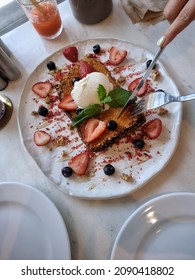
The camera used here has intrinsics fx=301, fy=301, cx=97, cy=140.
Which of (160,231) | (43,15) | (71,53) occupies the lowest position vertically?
(160,231)

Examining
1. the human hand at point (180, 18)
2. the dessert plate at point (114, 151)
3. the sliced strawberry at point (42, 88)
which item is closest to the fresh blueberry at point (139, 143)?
the dessert plate at point (114, 151)

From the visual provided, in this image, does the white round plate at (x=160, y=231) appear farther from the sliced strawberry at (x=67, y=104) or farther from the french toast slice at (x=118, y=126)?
the sliced strawberry at (x=67, y=104)

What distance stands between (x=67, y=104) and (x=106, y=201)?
46 cm

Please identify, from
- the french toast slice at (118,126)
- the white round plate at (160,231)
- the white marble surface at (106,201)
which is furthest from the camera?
the french toast slice at (118,126)

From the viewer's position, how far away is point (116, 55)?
140 centimetres

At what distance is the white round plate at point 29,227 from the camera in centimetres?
103

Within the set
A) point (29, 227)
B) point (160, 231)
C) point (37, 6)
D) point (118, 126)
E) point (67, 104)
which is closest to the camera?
point (160, 231)

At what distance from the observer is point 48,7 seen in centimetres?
148

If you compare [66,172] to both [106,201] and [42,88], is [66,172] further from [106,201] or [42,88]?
[42,88]

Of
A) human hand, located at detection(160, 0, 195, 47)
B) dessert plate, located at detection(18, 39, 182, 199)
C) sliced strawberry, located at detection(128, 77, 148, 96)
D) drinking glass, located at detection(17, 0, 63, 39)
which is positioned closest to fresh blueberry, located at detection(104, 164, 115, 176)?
dessert plate, located at detection(18, 39, 182, 199)

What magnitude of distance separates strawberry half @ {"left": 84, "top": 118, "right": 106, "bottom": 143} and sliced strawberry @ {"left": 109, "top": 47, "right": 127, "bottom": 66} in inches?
13.4

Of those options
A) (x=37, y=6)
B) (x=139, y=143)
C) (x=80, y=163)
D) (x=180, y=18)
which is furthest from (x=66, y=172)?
(x=37, y=6)

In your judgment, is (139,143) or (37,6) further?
(37,6)

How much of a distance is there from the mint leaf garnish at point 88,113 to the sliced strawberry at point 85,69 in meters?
0.20
